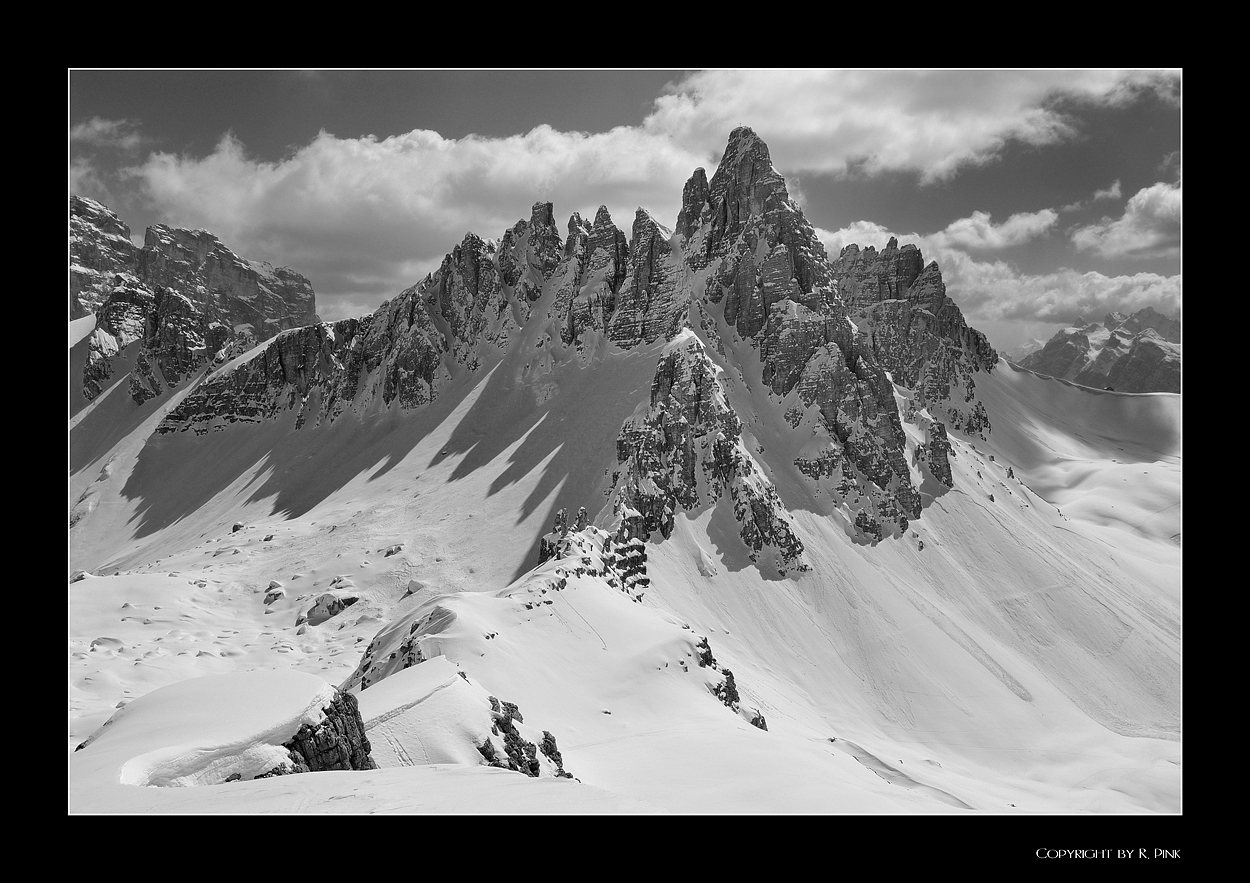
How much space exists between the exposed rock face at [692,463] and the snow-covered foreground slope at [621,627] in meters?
4.54

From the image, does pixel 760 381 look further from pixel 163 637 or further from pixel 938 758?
pixel 163 637

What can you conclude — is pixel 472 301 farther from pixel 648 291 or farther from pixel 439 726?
pixel 439 726

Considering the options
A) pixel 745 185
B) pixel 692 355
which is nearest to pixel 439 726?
pixel 692 355

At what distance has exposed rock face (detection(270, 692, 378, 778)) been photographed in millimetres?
20031

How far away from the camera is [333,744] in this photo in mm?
21125

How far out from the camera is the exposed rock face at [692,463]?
10769 cm

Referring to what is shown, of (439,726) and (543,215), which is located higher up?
(543,215)

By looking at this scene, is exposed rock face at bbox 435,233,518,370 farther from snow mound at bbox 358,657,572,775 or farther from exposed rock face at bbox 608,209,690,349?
snow mound at bbox 358,657,572,775

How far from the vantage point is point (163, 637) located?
262ft

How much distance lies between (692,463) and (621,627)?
53731 millimetres

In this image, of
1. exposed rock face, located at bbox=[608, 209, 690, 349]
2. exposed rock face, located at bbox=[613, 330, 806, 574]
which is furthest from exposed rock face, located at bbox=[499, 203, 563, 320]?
exposed rock face, located at bbox=[613, 330, 806, 574]

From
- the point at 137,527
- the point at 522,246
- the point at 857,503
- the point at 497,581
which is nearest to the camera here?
the point at 497,581
